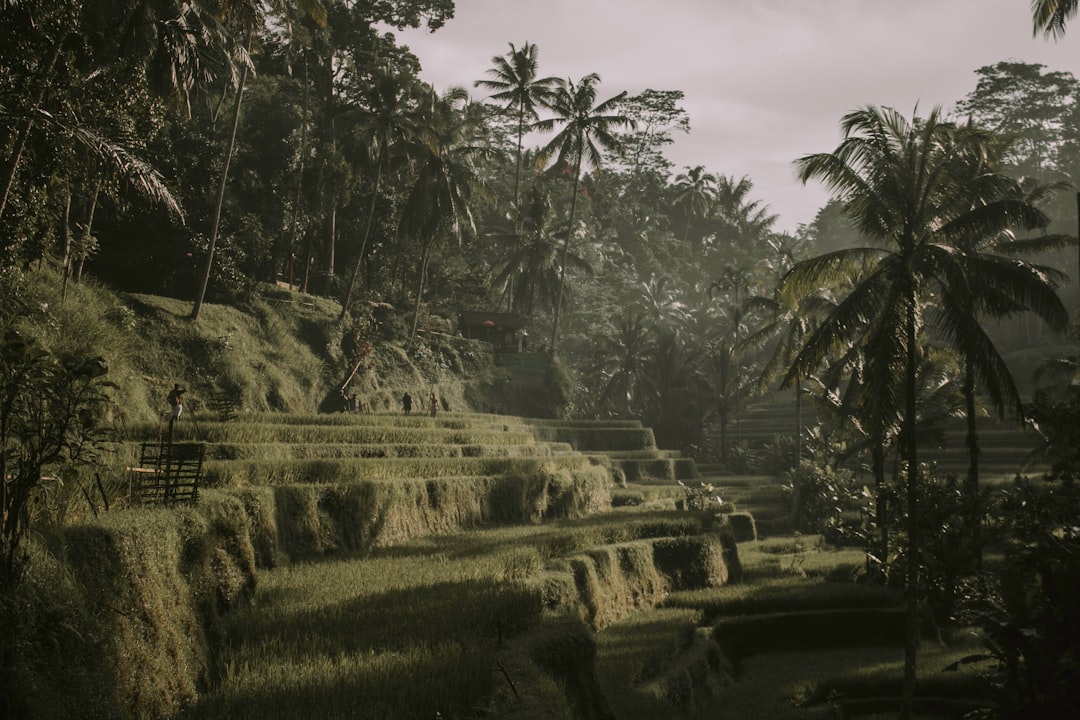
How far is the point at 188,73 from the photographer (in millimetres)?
18047

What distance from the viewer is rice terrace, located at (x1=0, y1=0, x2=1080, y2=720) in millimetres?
7570

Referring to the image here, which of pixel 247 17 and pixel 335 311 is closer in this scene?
pixel 247 17

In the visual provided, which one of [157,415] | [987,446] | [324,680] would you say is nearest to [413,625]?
[324,680]

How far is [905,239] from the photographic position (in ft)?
50.4

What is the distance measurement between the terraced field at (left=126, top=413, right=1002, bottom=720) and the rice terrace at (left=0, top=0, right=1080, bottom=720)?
0.24 feet

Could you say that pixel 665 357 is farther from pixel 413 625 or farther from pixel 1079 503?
pixel 413 625

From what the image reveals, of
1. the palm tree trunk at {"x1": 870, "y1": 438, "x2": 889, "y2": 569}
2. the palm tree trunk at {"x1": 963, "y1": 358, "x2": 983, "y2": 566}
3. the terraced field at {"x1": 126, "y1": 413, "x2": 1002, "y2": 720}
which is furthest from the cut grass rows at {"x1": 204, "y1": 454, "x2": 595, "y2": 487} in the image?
the palm tree trunk at {"x1": 963, "y1": 358, "x2": 983, "y2": 566}

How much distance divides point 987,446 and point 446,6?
3195cm

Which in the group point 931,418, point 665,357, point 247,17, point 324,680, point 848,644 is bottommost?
point 848,644

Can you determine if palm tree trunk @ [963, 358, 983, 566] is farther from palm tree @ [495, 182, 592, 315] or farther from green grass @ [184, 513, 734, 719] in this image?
palm tree @ [495, 182, 592, 315]

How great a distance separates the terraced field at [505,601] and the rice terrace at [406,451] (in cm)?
7

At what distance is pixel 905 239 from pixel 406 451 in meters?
11.7

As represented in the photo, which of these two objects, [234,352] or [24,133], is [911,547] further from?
[234,352]

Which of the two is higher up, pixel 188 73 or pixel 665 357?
pixel 188 73
